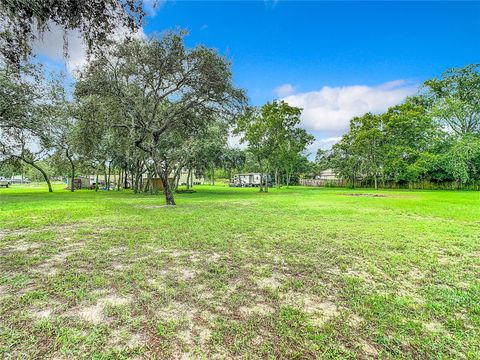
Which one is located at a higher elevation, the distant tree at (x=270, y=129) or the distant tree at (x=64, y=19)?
the distant tree at (x=270, y=129)

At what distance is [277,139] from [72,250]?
83.4ft

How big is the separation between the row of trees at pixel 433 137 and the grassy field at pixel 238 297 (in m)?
31.2

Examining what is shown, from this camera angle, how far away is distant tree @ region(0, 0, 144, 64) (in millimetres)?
3418

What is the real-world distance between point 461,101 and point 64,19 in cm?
4158

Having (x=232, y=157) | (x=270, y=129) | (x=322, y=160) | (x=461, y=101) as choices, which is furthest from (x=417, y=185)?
(x=232, y=157)

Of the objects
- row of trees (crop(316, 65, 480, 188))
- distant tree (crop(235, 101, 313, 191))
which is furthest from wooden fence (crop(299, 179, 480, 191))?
distant tree (crop(235, 101, 313, 191))

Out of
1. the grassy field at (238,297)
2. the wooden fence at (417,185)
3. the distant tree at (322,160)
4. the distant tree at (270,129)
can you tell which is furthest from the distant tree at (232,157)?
the distant tree at (322,160)

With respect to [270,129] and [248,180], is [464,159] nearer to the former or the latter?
[270,129]

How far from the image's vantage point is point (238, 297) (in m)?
2.80

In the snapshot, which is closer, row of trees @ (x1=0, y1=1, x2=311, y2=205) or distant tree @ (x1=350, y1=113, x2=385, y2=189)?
row of trees @ (x1=0, y1=1, x2=311, y2=205)

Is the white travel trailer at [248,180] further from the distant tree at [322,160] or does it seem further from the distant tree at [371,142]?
the distant tree at [371,142]

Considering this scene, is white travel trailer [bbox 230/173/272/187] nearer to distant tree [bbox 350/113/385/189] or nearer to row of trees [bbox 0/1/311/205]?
distant tree [bbox 350/113/385/189]

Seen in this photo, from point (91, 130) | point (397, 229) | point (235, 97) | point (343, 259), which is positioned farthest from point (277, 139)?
point (343, 259)

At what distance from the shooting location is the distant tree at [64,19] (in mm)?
3418
